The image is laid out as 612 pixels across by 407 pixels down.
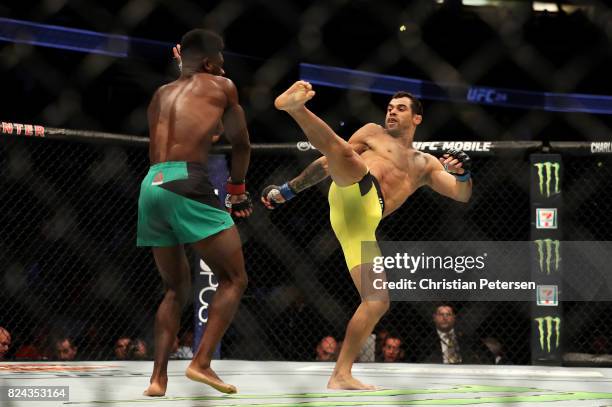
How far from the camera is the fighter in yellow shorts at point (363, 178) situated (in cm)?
268

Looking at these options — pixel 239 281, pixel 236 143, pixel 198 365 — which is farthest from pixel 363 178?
pixel 198 365

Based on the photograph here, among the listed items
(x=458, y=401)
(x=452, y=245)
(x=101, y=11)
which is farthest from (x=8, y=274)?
(x=458, y=401)

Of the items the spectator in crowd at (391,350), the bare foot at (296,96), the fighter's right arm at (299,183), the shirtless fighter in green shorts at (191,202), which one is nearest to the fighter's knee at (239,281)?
the shirtless fighter in green shorts at (191,202)

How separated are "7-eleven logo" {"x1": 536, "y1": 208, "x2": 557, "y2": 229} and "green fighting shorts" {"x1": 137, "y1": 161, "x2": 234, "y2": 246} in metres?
2.09

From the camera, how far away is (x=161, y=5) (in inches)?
220

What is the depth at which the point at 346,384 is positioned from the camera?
2.67 meters

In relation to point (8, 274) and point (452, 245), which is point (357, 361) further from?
point (8, 274)

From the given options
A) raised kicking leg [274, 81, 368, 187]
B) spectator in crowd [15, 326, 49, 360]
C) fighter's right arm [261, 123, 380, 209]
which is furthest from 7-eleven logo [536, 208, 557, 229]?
spectator in crowd [15, 326, 49, 360]

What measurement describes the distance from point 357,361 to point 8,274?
171cm

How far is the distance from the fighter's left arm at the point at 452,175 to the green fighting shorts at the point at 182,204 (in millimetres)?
968

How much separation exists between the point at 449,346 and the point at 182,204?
7.29ft

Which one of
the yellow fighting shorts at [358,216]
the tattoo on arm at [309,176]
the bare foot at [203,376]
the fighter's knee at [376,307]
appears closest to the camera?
the bare foot at [203,376]

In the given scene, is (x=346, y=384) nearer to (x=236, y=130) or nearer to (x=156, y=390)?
(x=156, y=390)

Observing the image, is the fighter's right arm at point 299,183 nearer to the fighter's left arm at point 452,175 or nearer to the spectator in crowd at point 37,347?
the fighter's left arm at point 452,175
